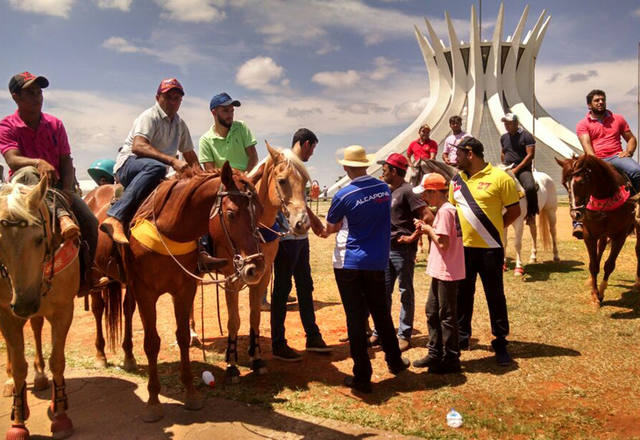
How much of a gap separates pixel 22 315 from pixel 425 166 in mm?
8379

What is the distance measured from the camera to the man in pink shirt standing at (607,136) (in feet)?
23.5

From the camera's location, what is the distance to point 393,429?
3.63 m

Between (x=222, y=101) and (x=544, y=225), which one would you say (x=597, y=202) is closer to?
(x=544, y=225)

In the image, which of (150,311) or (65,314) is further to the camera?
(150,311)

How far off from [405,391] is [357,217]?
180cm

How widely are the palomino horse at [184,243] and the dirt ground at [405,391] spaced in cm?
48

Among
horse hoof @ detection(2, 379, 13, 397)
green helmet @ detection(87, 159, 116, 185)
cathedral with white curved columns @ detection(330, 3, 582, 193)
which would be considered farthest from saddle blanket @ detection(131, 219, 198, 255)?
cathedral with white curved columns @ detection(330, 3, 582, 193)

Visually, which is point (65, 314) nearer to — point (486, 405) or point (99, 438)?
point (99, 438)

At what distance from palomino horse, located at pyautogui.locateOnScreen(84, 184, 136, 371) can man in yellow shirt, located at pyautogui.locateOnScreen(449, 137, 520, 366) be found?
379cm

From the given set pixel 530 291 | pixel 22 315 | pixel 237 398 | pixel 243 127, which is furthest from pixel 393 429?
pixel 530 291

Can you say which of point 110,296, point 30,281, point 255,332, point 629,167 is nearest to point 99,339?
point 110,296

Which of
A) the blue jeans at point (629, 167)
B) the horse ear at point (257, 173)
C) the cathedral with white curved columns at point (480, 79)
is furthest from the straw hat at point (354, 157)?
the cathedral with white curved columns at point (480, 79)

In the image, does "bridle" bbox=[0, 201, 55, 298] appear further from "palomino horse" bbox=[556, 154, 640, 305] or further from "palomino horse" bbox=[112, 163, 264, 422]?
"palomino horse" bbox=[556, 154, 640, 305]

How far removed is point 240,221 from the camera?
11.6 feet
